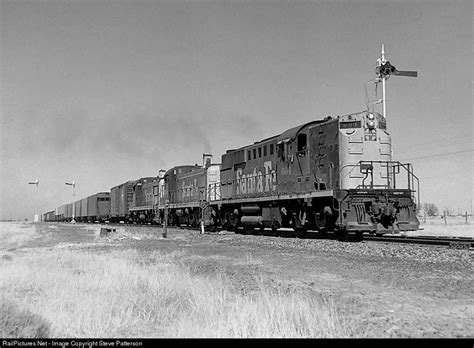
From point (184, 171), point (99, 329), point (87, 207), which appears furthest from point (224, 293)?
point (87, 207)

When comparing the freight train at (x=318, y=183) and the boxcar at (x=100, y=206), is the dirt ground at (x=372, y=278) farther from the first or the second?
the boxcar at (x=100, y=206)

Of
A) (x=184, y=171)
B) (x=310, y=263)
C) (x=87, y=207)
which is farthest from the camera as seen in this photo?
(x=87, y=207)

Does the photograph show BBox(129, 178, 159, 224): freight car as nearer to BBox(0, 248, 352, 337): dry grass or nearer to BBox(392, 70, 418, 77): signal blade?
→ BBox(392, 70, 418, 77): signal blade

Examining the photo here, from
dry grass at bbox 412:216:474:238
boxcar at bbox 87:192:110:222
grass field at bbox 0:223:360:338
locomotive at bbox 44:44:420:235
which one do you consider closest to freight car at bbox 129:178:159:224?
locomotive at bbox 44:44:420:235

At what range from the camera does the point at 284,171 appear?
728 inches

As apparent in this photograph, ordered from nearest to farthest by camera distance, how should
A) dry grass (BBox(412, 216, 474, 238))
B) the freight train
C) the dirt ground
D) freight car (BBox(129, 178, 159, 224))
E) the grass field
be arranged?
the grass field
the dirt ground
the freight train
dry grass (BBox(412, 216, 474, 238))
freight car (BBox(129, 178, 159, 224))

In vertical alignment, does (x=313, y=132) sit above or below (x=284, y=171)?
above

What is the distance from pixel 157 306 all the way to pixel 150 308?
0.14 m

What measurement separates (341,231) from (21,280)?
10.1 m

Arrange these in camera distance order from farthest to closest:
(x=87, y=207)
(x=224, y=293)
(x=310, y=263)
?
(x=87, y=207) → (x=310, y=263) → (x=224, y=293)

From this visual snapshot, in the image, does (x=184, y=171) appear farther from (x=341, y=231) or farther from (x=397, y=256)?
(x=397, y=256)

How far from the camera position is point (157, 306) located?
629 cm

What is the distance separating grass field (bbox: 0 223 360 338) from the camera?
15.9 ft

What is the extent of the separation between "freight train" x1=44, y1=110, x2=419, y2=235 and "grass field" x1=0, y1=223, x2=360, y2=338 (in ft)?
23.9
